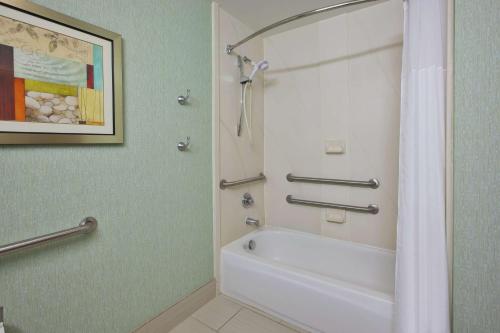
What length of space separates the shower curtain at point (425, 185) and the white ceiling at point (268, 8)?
0.77 m

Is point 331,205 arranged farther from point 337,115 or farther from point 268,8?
point 268,8

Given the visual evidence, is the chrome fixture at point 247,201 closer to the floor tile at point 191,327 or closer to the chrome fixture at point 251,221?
the chrome fixture at point 251,221

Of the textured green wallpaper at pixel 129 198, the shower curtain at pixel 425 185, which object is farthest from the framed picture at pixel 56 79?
the shower curtain at pixel 425 185

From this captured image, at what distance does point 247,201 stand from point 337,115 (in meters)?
1.00

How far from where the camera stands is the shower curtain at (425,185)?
99 centimetres

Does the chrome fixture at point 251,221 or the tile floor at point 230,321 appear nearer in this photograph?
the tile floor at point 230,321

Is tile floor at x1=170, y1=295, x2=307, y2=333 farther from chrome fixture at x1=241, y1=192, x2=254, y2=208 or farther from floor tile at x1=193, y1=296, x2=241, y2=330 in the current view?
chrome fixture at x1=241, y1=192, x2=254, y2=208

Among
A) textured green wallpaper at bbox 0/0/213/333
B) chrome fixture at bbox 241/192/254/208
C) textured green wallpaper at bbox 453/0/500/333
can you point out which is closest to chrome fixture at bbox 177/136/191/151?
textured green wallpaper at bbox 0/0/213/333

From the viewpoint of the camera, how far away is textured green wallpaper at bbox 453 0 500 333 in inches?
36.3

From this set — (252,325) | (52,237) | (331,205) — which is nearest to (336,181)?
(331,205)

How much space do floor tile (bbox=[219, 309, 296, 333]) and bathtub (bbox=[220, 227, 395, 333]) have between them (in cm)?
6

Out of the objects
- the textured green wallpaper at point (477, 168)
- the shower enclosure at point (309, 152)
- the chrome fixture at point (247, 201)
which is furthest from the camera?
the chrome fixture at point (247, 201)

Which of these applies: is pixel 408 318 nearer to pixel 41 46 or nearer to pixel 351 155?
pixel 351 155

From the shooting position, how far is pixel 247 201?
196cm
